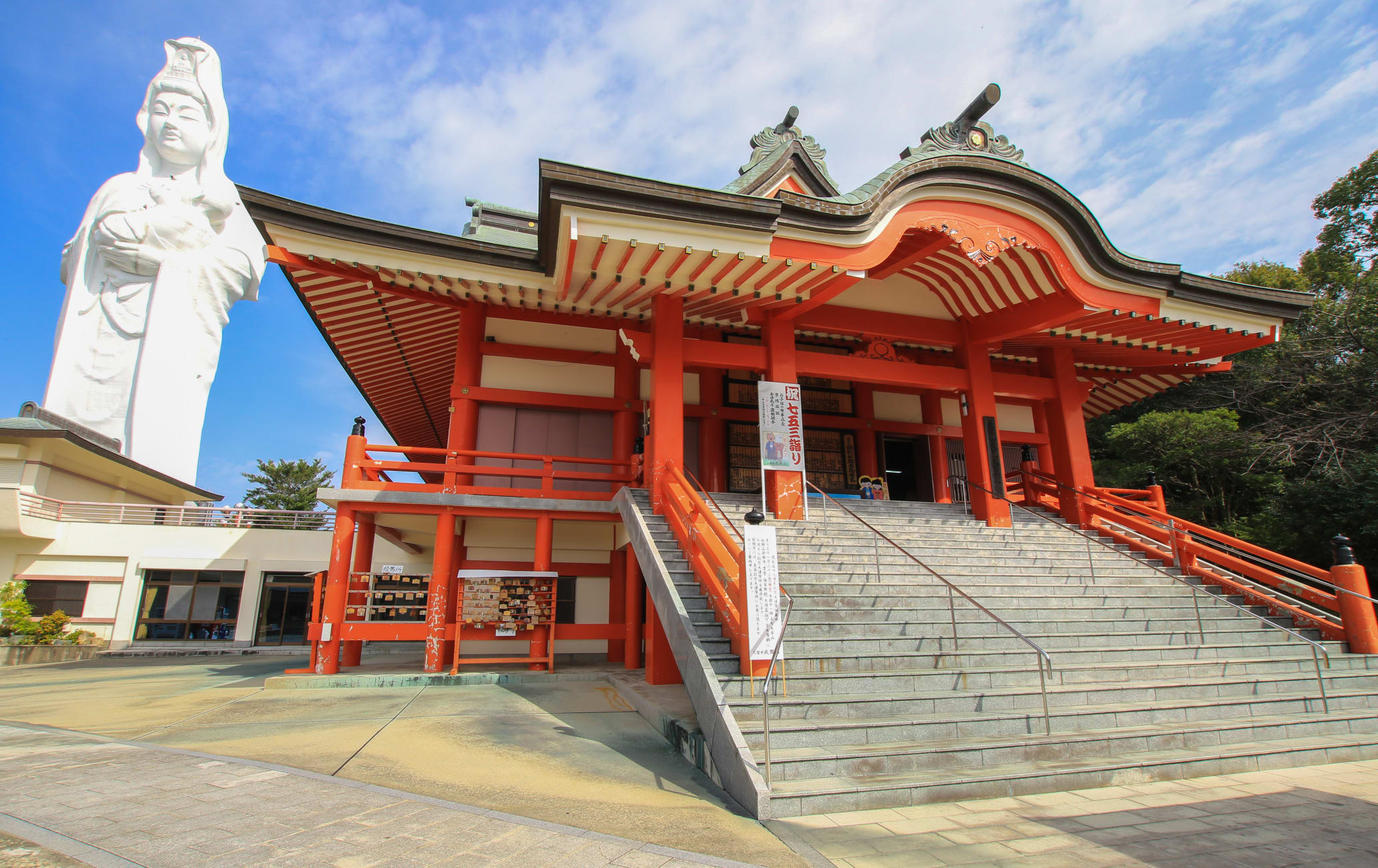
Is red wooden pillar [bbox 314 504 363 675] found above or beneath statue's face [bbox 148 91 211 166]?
beneath

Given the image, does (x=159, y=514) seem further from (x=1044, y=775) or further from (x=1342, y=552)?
(x=1342, y=552)

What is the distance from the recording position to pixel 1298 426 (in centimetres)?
1602

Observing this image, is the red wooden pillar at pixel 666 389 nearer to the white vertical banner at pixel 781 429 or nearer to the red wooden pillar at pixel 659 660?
the white vertical banner at pixel 781 429

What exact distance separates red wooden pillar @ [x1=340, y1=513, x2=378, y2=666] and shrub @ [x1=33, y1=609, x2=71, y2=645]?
9591mm

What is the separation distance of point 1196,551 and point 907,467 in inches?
222

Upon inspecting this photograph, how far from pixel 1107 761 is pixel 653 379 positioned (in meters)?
6.25

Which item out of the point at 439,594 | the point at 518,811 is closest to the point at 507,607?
the point at 439,594

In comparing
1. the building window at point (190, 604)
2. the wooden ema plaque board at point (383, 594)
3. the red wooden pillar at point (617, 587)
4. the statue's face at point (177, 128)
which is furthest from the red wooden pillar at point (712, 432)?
the statue's face at point (177, 128)

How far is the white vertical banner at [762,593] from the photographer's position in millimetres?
4961

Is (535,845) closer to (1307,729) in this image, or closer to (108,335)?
(1307,729)

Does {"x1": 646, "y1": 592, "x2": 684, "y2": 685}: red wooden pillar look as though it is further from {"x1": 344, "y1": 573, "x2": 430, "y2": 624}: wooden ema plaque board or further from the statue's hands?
the statue's hands

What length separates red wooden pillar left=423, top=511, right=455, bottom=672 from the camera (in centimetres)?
890

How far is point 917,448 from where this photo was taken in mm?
13898

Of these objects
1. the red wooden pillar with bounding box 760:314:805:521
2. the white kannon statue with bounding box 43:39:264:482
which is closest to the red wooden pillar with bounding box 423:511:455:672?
the red wooden pillar with bounding box 760:314:805:521
